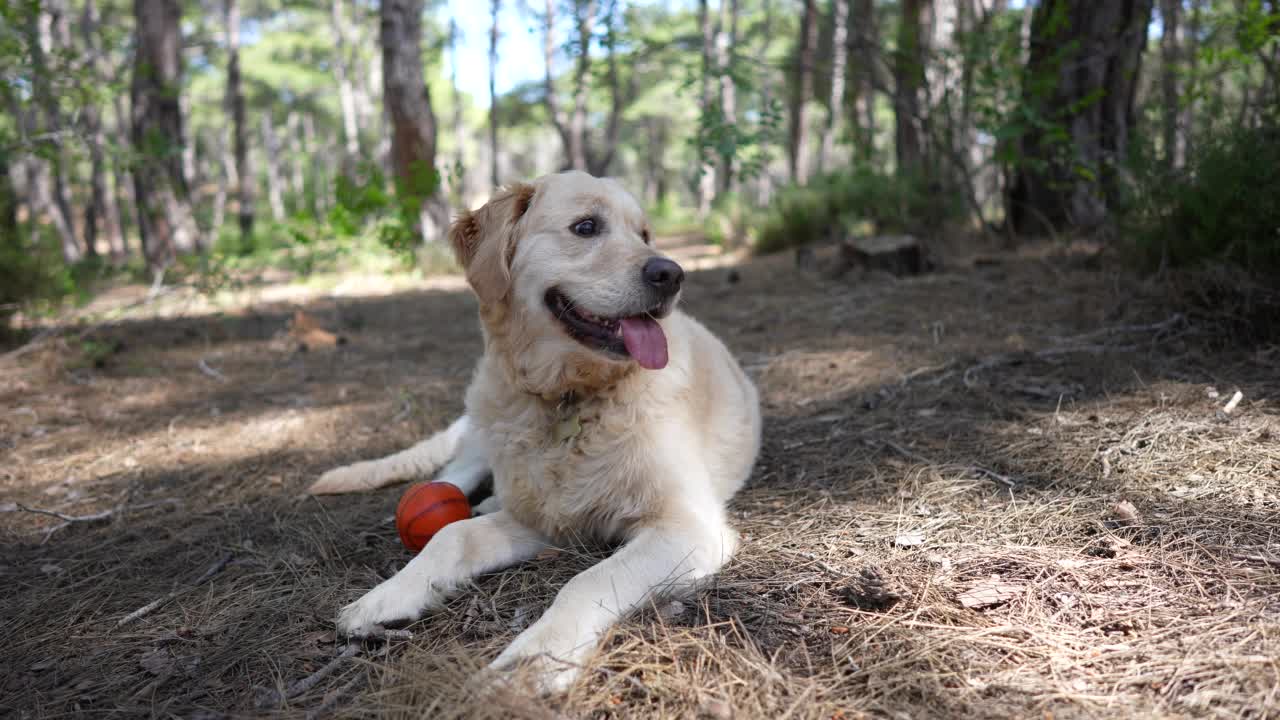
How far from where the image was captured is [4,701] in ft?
6.46

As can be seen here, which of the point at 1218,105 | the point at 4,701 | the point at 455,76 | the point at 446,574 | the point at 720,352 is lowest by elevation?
the point at 4,701

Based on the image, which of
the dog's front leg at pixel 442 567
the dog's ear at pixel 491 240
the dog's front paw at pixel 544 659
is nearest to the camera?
the dog's front paw at pixel 544 659

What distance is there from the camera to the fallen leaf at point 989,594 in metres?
2.07

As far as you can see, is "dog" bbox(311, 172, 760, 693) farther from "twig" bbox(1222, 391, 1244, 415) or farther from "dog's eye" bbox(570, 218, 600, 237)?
"twig" bbox(1222, 391, 1244, 415)

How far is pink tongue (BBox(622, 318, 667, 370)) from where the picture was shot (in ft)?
8.34

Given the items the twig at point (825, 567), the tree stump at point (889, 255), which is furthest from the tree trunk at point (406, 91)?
the twig at point (825, 567)

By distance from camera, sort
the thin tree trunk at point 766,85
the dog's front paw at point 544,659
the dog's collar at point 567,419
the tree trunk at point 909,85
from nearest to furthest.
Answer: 1. the dog's front paw at point 544,659
2. the dog's collar at point 567,419
3. the tree trunk at point 909,85
4. the thin tree trunk at point 766,85

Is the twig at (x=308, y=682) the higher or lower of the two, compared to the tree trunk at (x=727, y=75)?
lower

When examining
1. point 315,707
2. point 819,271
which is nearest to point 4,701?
point 315,707

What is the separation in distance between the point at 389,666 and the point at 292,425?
9.81 ft

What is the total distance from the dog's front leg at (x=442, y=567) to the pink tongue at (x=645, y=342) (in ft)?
2.61

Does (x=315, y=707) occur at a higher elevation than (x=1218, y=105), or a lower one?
lower

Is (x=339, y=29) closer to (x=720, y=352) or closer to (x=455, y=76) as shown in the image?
(x=455, y=76)

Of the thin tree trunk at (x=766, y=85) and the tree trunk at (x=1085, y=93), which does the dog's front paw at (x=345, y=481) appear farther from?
the tree trunk at (x=1085, y=93)
